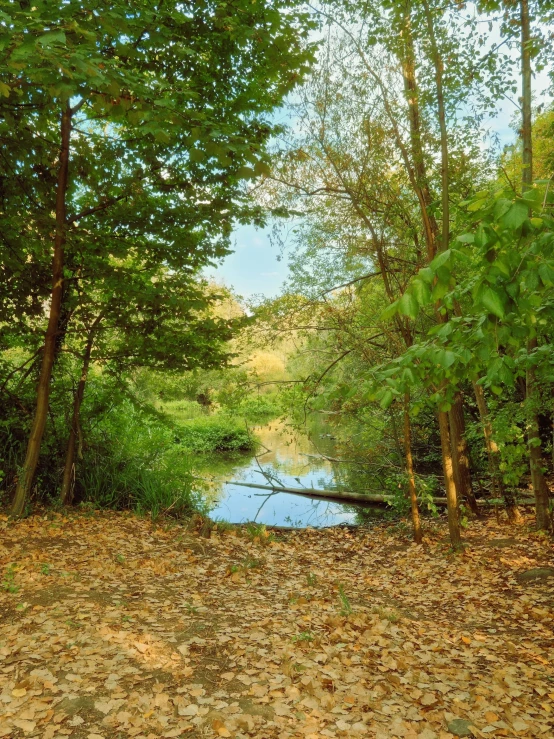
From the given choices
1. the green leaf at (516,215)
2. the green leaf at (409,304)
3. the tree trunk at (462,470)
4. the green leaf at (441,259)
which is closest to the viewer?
the green leaf at (516,215)

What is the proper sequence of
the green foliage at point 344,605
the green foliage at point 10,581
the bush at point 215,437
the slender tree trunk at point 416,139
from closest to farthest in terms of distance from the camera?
1. the green foliage at point 10,581
2. the green foliage at point 344,605
3. the slender tree trunk at point 416,139
4. the bush at point 215,437

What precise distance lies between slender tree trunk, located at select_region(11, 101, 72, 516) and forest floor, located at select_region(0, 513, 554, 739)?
1.60 ft

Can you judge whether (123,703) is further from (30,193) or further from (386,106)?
(386,106)

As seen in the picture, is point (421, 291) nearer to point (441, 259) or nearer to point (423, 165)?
point (441, 259)

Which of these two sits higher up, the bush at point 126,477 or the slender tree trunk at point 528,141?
the slender tree trunk at point 528,141

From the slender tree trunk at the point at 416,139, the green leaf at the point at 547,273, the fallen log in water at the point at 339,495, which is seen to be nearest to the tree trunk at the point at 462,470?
the fallen log in water at the point at 339,495

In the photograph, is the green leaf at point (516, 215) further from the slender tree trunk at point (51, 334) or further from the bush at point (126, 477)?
the bush at point (126, 477)

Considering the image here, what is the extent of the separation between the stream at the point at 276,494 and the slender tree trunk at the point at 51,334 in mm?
3431

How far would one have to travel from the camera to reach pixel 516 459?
24.3 ft

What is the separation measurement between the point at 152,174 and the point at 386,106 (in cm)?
354

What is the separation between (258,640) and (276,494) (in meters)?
9.24

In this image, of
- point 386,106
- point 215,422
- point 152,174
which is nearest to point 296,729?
point 152,174

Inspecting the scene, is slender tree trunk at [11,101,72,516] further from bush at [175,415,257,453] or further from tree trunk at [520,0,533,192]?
bush at [175,415,257,453]

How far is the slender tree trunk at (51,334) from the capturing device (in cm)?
625
